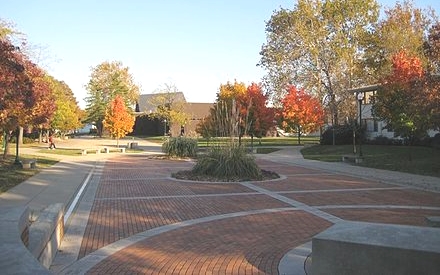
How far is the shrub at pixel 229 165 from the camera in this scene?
1730cm

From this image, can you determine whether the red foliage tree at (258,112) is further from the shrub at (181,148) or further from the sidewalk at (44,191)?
the sidewalk at (44,191)

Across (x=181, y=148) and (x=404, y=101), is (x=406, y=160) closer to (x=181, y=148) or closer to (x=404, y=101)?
(x=404, y=101)

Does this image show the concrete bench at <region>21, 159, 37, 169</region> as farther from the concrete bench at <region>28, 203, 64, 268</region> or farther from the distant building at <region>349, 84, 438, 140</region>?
the distant building at <region>349, 84, 438, 140</region>

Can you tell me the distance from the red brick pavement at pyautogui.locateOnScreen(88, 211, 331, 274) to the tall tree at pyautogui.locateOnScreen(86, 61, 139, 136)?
77.4m

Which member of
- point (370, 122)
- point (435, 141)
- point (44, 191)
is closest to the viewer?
point (44, 191)

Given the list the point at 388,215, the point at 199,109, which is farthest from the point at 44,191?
the point at 199,109

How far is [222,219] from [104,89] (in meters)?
79.4

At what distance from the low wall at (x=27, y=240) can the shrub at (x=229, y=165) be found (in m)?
9.54

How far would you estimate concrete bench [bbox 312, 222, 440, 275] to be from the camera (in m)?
4.86

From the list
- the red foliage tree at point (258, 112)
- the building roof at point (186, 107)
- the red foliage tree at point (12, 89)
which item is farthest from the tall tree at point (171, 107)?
the red foliage tree at point (12, 89)

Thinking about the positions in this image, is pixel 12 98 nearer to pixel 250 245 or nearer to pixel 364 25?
pixel 250 245

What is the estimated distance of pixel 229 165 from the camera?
57.4 feet

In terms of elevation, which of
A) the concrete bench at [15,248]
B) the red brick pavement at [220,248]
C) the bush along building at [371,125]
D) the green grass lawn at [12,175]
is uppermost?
the bush along building at [371,125]

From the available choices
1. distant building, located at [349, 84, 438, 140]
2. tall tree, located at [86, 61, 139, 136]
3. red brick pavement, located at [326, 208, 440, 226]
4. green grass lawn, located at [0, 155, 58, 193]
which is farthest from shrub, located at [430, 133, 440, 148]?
tall tree, located at [86, 61, 139, 136]
